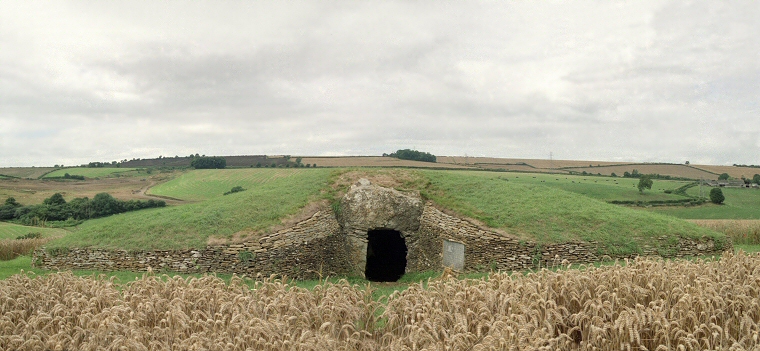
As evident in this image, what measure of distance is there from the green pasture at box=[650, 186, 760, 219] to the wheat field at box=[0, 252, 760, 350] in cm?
3684

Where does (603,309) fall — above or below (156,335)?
above

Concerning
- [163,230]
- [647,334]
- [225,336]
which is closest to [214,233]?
[163,230]

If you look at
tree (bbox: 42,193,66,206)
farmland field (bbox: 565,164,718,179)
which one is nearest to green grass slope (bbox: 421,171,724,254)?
tree (bbox: 42,193,66,206)

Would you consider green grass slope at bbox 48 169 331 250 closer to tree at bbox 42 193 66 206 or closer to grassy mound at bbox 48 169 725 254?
grassy mound at bbox 48 169 725 254

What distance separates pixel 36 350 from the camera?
663 cm

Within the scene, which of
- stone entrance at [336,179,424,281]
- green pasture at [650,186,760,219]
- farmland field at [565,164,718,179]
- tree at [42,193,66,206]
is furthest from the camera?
farmland field at [565,164,718,179]

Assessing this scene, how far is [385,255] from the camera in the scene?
2197 cm

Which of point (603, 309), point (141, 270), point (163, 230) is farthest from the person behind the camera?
point (163, 230)

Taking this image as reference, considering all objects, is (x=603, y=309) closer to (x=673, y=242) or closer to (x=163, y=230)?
(x=673, y=242)

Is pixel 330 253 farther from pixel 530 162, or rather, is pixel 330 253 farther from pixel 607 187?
pixel 530 162

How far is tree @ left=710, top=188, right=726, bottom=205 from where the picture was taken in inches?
1770

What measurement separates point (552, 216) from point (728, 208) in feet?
116

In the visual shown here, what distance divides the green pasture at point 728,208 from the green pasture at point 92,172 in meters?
72.7

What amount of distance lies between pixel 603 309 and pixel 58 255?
19235 mm
